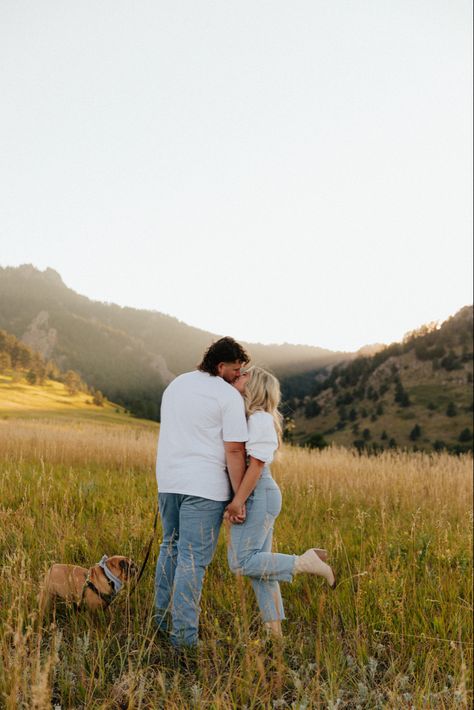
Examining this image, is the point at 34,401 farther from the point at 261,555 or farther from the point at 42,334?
the point at 42,334

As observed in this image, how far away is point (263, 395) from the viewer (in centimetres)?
356

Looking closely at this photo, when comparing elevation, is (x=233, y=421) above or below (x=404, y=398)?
above

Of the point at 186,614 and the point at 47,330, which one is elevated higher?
the point at 47,330

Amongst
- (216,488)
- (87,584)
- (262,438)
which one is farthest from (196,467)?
(87,584)

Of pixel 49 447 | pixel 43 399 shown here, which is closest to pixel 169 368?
pixel 43 399

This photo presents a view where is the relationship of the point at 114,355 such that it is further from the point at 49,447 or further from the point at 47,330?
the point at 49,447

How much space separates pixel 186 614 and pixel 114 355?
257ft

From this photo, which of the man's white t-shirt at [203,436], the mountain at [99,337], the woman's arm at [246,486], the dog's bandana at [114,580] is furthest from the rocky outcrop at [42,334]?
the woman's arm at [246,486]

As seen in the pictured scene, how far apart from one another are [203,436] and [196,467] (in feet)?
0.70

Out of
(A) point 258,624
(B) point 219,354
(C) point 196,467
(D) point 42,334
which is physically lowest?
(A) point 258,624

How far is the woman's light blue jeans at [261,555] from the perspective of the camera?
11.0 ft

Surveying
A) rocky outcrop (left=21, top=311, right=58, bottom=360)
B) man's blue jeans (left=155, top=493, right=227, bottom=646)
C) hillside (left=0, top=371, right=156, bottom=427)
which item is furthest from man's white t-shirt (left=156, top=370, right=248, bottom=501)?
rocky outcrop (left=21, top=311, right=58, bottom=360)

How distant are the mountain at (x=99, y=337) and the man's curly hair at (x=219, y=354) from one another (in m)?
23.2

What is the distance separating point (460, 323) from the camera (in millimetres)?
96125
